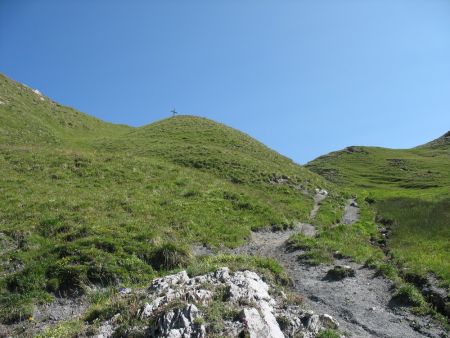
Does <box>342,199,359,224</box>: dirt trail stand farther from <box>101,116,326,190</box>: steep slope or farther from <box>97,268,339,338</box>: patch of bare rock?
<box>97,268,339,338</box>: patch of bare rock

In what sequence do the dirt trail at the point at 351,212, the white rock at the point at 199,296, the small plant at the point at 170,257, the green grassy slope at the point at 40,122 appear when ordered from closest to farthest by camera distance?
1. the white rock at the point at 199,296
2. the small plant at the point at 170,257
3. the dirt trail at the point at 351,212
4. the green grassy slope at the point at 40,122

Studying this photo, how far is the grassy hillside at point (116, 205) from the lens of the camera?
1673 centimetres

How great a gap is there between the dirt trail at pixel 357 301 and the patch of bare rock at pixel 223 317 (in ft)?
6.00

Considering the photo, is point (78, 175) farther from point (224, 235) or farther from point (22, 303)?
point (22, 303)

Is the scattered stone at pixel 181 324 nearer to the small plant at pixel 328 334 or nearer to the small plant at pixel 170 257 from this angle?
the small plant at pixel 328 334

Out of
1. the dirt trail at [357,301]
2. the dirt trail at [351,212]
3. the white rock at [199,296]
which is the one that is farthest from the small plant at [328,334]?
the dirt trail at [351,212]

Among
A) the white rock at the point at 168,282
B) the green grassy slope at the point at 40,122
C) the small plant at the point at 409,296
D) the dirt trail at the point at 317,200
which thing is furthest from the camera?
the green grassy slope at the point at 40,122

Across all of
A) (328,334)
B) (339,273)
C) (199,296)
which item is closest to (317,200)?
(339,273)

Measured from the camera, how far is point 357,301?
626 inches

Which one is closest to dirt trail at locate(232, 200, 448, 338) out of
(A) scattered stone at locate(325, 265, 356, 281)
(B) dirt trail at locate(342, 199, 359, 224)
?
(A) scattered stone at locate(325, 265, 356, 281)

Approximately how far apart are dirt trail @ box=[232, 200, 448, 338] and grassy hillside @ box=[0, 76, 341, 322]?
5183mm

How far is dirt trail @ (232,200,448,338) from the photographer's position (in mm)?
13602

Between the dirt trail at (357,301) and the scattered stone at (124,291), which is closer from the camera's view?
the dirt trail at (357,301)

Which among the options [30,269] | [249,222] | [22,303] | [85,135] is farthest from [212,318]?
[85,135]
